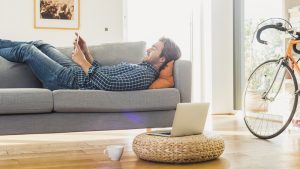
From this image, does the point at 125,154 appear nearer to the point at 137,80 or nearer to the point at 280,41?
the point at 137,80

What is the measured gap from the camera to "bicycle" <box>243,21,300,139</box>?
3.26 metres

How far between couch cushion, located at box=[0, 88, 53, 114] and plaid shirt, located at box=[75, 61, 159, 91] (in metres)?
0.34

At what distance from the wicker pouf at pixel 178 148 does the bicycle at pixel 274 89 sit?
100cm

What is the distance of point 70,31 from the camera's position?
6406 mm

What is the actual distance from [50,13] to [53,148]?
3.86 meters

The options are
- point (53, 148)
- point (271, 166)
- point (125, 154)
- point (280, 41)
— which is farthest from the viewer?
point (280, 41)

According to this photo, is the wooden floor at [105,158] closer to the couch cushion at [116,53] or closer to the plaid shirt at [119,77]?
the plaid shirt at [119,77]

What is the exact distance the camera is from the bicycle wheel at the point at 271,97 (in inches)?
128

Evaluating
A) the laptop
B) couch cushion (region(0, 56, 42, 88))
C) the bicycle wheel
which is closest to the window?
the bicycle wheel

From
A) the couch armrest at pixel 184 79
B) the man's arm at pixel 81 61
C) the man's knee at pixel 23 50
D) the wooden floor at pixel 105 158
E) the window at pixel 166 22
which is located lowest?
the wooden floor at pixel 105 158

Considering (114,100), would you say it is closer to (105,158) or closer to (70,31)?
(105,158)

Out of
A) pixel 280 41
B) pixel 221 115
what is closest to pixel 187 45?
pixel 221 115

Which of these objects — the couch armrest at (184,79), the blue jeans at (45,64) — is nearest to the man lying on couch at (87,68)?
the blue jeans at (45,64)

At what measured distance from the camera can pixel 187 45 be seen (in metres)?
6.41
